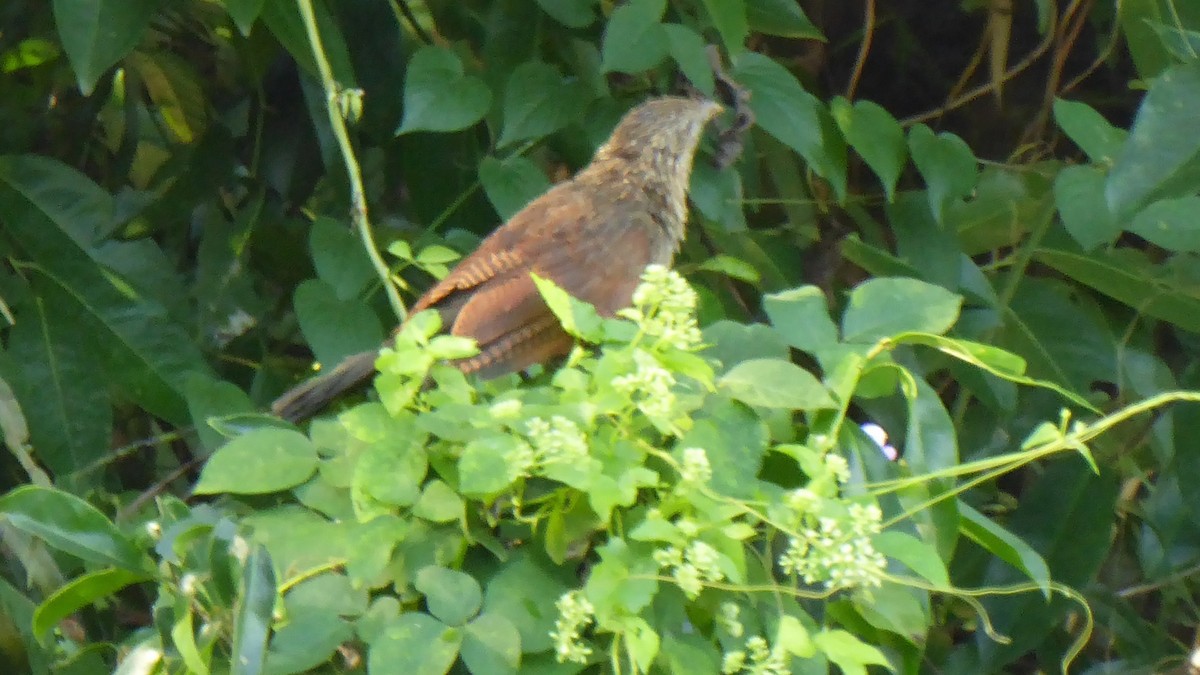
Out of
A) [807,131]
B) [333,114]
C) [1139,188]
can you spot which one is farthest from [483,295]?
[1139,188]

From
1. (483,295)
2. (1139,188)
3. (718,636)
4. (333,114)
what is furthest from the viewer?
(483,295)

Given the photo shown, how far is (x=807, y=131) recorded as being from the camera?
1862 millimetres

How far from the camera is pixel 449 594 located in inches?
41.3

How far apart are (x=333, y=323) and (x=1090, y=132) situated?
0.98 metres

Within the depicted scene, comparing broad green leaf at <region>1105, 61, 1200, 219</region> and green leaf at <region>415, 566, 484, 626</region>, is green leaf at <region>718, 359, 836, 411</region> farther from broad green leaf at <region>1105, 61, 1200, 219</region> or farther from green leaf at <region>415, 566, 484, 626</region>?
broad green leaf at <region>1105, 61, 1200, 219</region>

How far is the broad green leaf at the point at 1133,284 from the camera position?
1919 mm

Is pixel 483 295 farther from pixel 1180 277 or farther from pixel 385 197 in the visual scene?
pixel 1180 277

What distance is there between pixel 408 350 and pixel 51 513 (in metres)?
Result: 0.33

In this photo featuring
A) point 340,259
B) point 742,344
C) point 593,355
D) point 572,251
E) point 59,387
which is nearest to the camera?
point 742,344

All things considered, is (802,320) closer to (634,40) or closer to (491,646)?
(491,646)

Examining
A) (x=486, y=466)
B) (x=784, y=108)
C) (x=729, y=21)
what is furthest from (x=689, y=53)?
(x=486, y=466)

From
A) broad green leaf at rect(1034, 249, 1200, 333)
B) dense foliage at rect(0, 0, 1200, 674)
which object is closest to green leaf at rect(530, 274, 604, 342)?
dense foliage at rect(0, 0, 1200, 674)

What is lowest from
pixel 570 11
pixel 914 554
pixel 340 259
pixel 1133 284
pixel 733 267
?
pixel 1133 284

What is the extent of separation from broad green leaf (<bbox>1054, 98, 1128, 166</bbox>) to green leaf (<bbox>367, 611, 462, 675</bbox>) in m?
1.10
